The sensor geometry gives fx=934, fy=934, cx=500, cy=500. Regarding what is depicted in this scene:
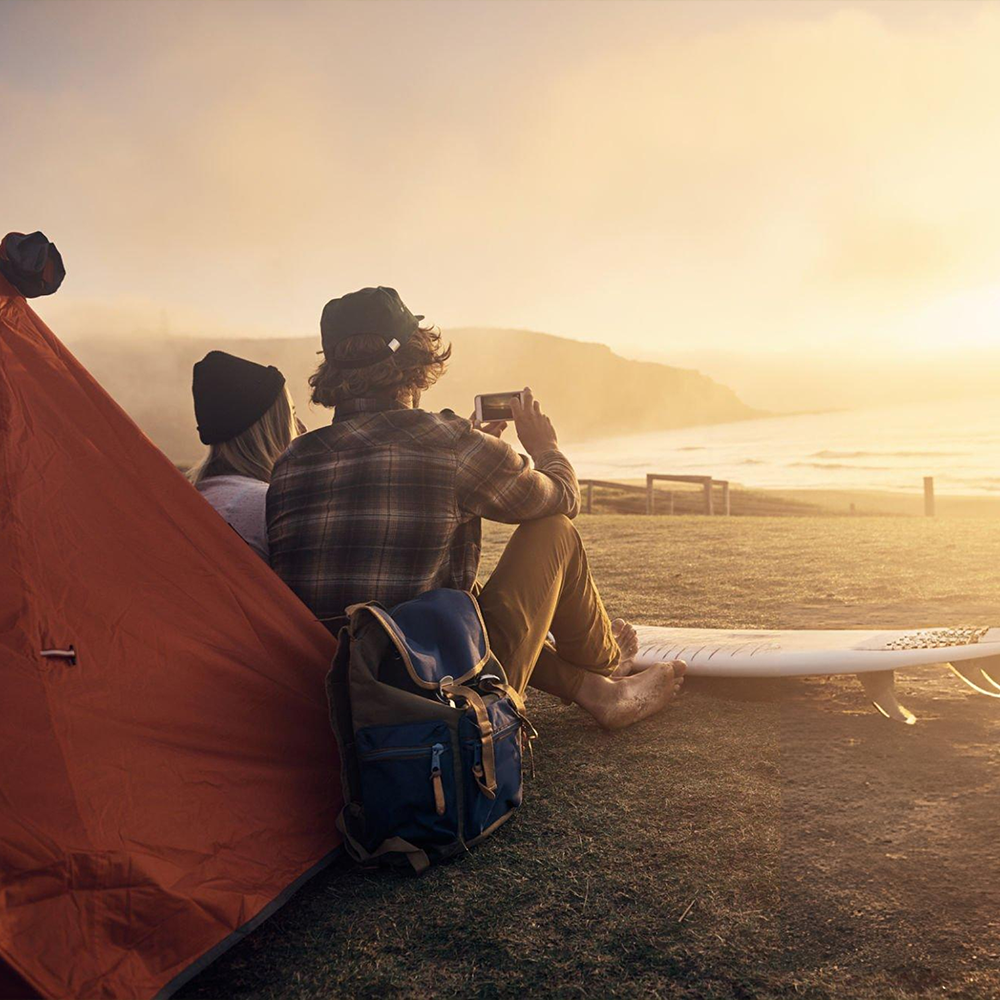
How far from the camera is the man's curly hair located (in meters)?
2.37

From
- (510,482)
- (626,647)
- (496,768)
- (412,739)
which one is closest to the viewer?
(412,739)

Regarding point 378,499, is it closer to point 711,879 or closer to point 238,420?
point 238,420

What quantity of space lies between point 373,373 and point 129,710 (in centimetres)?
100

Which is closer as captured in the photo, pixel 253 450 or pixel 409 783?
pixel 409 783

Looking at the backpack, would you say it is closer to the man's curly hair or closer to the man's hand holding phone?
the man's curly hair

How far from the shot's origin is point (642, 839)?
2.09 m

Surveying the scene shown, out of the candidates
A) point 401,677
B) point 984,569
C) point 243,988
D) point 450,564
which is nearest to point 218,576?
point 401,677

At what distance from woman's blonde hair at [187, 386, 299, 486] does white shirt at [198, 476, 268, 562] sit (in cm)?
11

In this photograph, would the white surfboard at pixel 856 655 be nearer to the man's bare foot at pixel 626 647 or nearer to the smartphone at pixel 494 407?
the man's bare foot at pixel 626 647

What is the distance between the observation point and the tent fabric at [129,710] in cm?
159

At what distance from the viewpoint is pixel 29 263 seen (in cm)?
196

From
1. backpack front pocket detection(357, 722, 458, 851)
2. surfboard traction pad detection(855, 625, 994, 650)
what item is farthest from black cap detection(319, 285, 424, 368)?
surfboard traction pad detection(855, 625, 994, 650)

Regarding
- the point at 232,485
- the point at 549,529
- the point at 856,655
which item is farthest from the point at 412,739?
the point at 856,655

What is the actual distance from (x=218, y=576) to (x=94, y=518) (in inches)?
11.0
